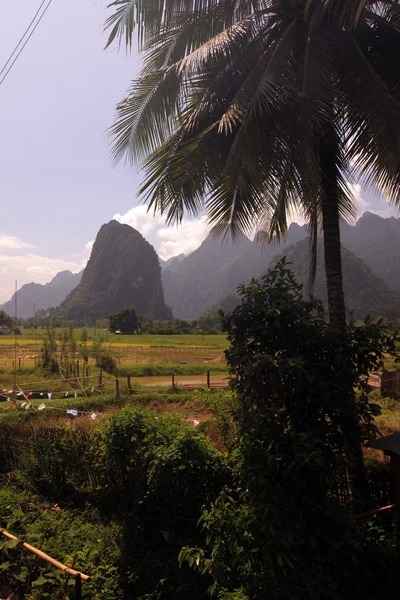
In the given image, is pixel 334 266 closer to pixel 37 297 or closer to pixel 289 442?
pixel 289 442

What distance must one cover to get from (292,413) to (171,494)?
2.64 metres

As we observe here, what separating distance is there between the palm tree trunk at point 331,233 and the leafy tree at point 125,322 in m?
40.7

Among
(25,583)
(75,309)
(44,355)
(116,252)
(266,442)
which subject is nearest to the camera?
(266,442)

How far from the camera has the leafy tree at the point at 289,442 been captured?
2.20 meters

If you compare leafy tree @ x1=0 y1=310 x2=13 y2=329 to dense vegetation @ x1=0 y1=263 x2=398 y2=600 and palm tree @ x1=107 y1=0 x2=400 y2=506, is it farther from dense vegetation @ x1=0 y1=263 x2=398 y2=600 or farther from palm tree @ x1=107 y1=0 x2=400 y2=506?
palm tree @ x1=107 y1=0 x2=400 y2=506

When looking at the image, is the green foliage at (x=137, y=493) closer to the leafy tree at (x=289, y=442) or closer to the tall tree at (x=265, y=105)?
the leafy tree at (x=289, y=442)

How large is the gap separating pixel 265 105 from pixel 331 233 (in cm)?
147

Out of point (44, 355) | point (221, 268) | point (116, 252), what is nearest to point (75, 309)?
point (116, 252)

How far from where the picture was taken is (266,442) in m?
2.39

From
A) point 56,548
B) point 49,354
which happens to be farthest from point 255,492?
point 49,354

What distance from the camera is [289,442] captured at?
2.33m

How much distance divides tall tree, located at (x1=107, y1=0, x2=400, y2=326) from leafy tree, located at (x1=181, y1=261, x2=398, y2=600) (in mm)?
1065

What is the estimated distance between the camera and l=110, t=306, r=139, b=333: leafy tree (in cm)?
4409

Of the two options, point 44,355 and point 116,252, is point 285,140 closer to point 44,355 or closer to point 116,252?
point 44,355
